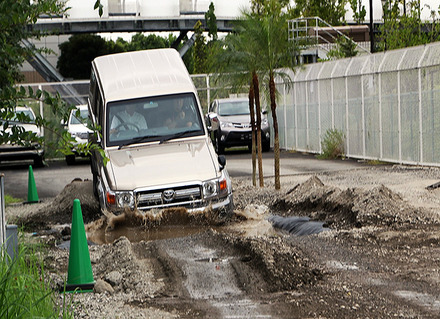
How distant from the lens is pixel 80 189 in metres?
16.5

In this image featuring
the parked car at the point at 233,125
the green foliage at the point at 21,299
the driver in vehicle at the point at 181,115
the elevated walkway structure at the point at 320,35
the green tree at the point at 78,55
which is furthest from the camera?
the green tree at the point at 78,55

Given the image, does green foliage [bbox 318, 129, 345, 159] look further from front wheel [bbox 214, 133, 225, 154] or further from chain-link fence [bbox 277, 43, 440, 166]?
front wheel [bbox 214, 133, 225, 154]

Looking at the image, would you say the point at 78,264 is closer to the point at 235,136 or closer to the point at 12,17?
the point at 12,17

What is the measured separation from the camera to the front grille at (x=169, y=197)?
12250mm

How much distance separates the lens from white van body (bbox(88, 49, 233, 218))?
12312 millimetres

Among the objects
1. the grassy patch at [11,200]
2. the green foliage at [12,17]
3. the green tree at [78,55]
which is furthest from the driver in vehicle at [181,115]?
the green tree at [78,55]

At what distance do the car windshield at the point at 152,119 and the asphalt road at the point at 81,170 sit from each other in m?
5.34

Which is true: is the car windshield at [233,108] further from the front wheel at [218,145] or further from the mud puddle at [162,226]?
the mud puddle at [162,226]

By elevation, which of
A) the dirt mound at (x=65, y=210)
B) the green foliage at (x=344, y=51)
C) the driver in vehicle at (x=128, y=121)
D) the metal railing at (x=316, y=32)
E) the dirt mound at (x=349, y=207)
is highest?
the metal railing at (x=316, y=32)

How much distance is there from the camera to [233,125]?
31500mm

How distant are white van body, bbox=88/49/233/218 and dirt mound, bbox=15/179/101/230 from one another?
3.09 ft

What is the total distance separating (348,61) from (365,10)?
37955mm

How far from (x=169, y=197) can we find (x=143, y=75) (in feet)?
10.7

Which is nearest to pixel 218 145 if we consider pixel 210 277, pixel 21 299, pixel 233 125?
pixel 233 125
